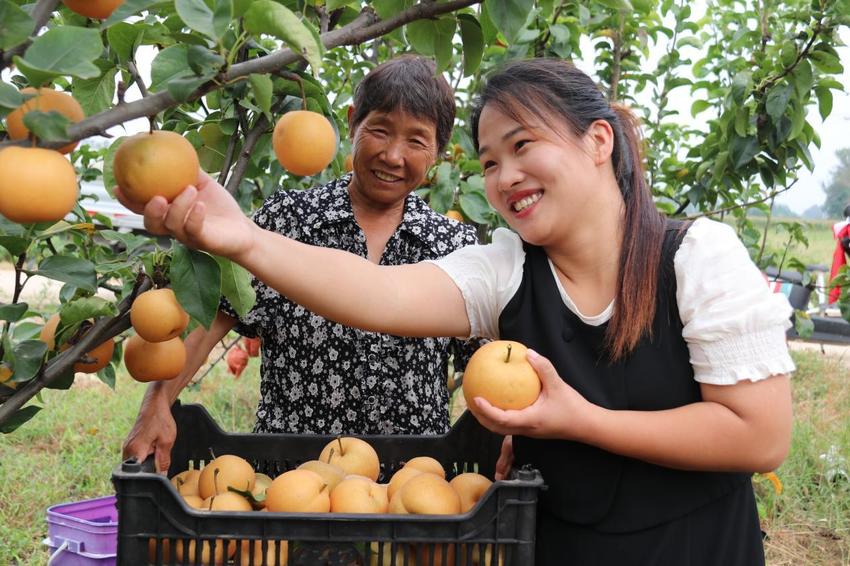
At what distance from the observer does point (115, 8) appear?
1.04 m

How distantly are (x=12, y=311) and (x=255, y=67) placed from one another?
1.97 feet

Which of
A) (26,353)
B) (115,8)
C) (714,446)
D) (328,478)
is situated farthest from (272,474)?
(115,8)

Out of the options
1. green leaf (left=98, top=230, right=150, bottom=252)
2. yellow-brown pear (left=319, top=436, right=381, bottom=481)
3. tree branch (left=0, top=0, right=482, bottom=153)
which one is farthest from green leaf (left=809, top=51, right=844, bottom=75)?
green leaf (left=98, top=230, right=150, bottom=252)

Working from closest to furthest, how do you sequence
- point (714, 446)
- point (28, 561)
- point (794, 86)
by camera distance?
point (714, 446)
point (794, 86)
point (28, 561)

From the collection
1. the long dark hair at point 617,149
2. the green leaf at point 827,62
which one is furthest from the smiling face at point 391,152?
the green leaf at point 827,62

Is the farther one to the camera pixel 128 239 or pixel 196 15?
pixel 128 239

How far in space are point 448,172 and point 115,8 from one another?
6.36 ft

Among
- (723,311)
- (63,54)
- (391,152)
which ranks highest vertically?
(391,152)

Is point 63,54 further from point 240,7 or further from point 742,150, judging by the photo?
point 742,150

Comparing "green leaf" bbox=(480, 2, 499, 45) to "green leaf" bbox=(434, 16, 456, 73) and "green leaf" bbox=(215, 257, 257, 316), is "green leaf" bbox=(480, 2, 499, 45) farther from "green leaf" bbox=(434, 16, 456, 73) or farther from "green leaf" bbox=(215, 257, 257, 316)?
"green leaf" bbox=(215, 257, 257, 316)

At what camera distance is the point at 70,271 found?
1.38 meters

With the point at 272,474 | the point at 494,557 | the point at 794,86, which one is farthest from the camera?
the point at 794,86

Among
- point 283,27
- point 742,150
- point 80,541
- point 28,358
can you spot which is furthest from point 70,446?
point 283,27

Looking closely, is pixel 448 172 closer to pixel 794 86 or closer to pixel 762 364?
pixel 794 86
